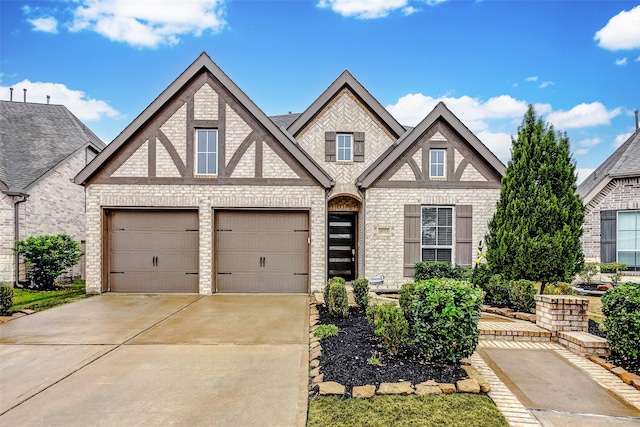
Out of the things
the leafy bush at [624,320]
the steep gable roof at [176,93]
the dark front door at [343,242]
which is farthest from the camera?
the dark front door at [343,242]

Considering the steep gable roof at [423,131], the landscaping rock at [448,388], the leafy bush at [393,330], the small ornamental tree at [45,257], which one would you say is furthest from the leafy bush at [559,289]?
the small ornamental tree at [45,257]

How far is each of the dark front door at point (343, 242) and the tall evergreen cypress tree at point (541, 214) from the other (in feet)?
15.6

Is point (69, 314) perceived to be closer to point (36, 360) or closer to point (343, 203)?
point (36, 360)

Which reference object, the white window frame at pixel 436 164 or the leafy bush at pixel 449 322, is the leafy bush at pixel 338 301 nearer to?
the leafy bush at pixel 449 322

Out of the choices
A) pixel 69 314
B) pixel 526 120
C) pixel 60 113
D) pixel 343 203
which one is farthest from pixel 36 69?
pixel 526 120

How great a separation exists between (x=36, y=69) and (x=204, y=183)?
1105 cm

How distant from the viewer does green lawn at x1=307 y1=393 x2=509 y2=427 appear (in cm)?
307

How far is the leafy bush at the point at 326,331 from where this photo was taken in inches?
219

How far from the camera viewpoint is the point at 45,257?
34.2ft

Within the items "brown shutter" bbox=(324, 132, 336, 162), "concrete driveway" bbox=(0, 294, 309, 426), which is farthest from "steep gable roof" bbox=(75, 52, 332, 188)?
"concrete driveway" bbox=(0, 294, 309, 426)

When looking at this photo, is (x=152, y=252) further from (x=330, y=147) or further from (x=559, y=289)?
(x=559, y=289)

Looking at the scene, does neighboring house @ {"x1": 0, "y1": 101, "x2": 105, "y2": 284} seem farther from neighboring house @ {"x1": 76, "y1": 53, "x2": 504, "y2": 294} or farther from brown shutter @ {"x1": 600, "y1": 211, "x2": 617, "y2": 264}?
brown shutter @ {"x1": 600, "y1": 211, "x2": 617, "y2": 264}

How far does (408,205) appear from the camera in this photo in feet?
33.9

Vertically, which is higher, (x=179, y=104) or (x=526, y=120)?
(x=179, y=104)
